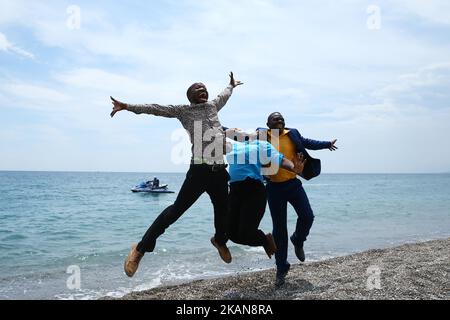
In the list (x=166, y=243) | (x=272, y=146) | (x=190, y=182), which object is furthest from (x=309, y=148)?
(x=166, y=243)

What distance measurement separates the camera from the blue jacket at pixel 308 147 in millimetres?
6617

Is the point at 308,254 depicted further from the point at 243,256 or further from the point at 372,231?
the point at 372,231

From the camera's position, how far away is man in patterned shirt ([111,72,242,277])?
5.68 metres

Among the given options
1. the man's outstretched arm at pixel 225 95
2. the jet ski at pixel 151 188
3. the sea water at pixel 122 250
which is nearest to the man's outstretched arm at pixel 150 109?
the man's outstretched arm at pixel 225 95

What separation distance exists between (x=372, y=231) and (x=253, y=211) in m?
18.9

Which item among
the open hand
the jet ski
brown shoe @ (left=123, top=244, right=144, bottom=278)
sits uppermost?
the open hand

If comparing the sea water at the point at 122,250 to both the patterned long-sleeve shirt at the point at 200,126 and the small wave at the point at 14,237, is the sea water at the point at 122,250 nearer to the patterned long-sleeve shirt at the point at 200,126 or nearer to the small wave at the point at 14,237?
the small wave at the point at 14,237

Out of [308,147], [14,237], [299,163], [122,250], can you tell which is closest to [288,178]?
[299,163]

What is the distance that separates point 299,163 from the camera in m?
6.36

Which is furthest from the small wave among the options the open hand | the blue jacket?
the open hand

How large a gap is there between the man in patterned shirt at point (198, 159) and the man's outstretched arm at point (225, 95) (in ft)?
0.22

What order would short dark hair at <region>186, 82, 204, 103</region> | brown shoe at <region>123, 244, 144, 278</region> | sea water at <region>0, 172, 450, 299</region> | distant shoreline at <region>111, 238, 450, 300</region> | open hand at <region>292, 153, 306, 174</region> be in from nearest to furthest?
1. brown shoe at <region>123, 244, 144, 278</region>
2. short dark hair at <region>186, 82, 204, 103</region>
3. open hand at <region>292, 153, 306, 174</region>
4. distant shoreline at <region>111, 238, 450, 300</region>
5. sea water at <region>0, 172, 450, 299</region>

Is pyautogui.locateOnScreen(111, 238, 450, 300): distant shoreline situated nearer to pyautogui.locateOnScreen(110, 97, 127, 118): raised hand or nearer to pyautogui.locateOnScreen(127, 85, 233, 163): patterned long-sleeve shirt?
pyautogui.locateOnScreen(127, 85, 233, 163): patterned long-sleeve shirt

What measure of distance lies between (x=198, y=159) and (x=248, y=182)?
939mm
